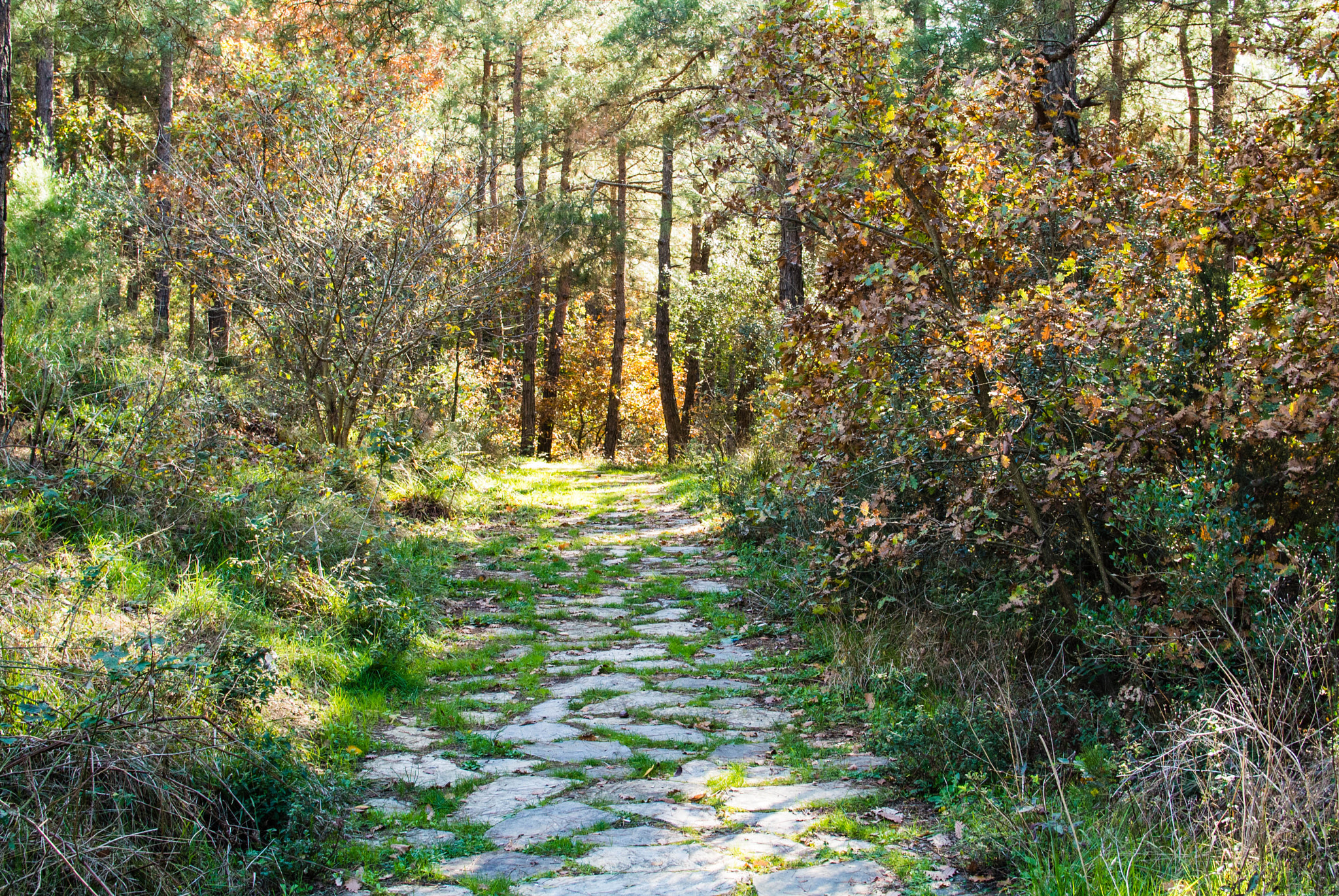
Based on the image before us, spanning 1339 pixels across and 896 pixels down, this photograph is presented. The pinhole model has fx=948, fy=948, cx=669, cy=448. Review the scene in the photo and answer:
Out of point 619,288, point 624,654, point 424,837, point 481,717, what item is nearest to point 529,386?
point 619,288

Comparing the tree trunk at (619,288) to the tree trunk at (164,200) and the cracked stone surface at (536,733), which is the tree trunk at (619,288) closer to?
the tree trunk at (164,200)

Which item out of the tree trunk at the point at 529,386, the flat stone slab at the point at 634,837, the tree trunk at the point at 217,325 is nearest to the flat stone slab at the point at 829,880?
the flat stone slab at the point at 634,837

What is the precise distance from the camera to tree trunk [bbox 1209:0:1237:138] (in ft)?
17.0

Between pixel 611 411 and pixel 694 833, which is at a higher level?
pixel 611 411

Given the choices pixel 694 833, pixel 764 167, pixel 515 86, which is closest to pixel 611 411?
pixel 515 86

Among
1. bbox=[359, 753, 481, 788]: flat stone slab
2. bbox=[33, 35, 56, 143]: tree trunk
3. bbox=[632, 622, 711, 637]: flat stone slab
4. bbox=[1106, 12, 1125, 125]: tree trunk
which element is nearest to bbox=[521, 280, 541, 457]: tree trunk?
bbox=[33, 35, 56, 143]: tree trunk

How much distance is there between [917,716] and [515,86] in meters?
17.3

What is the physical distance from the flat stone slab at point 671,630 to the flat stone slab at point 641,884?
3.30 m

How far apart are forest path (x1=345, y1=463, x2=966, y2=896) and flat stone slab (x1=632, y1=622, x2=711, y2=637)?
0.07ft

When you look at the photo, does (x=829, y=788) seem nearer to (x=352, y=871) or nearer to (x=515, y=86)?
(x=352, y=871)

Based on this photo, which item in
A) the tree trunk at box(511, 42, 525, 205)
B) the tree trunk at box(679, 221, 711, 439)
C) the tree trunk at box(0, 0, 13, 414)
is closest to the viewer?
the tree trunk at box(0, 0, 13, 414)

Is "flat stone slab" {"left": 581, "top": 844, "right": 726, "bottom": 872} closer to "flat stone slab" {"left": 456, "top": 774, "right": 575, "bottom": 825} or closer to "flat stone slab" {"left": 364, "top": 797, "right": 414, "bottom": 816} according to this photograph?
"flat stone slab" {"left": 456, "top": 774, "right": 575, "bottom": 825}

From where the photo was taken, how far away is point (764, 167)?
4699mm

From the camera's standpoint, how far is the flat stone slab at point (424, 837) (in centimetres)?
331
